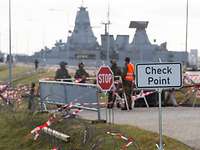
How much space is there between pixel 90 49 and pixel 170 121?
9289cm

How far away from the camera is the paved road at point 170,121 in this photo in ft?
44.4

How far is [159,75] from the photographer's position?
371 inches

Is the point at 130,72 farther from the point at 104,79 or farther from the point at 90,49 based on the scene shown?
the point at 90,49

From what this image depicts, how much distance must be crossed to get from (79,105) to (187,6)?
40.8 metres

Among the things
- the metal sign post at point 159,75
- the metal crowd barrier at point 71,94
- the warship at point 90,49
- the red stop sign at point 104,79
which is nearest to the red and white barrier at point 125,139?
the red stop sign at point 104,79

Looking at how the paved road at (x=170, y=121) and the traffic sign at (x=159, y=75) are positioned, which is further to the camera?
the paved road at (x=170, y=121)

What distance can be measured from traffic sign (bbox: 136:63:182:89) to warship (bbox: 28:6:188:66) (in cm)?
7575

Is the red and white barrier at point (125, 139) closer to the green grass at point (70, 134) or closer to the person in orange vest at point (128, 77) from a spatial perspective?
the green grass at point (70, 134)

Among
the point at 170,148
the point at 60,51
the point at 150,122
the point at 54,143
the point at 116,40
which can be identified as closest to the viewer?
the point at 170,148

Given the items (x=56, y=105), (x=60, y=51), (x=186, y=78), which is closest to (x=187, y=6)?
(x=186, y=78)

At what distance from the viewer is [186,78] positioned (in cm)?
2583

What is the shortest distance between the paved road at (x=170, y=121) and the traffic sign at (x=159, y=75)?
305cm

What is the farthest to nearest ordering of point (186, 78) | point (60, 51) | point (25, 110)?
point (60, 51), point (186, 78), point (25, 110)

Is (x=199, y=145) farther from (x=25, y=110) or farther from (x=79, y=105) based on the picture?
(x=25, y=110)
